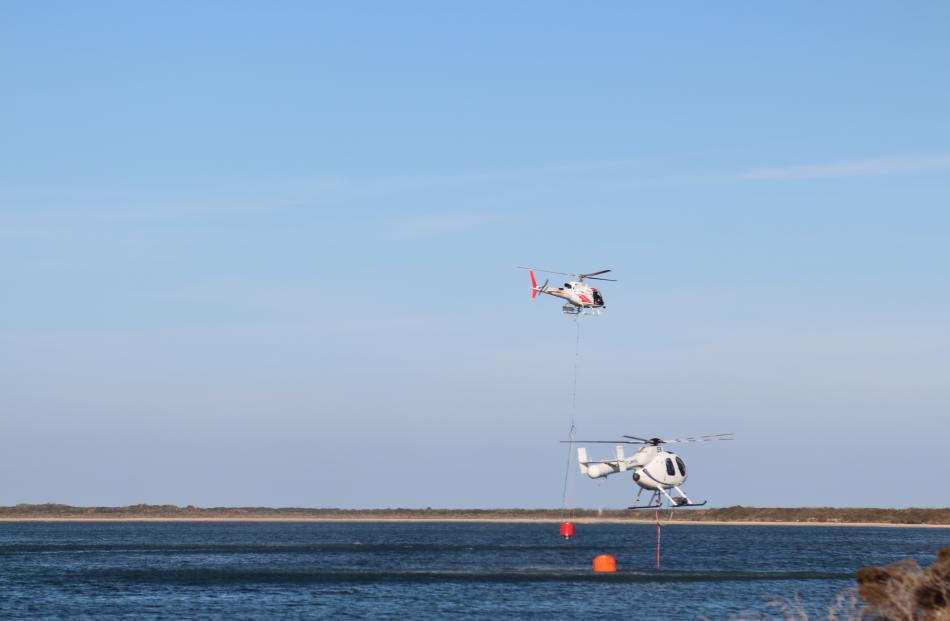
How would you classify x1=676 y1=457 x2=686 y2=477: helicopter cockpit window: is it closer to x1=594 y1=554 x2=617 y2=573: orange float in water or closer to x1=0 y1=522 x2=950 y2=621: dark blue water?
x1=0 y1=522 x2=950 y2=621: dark blue water

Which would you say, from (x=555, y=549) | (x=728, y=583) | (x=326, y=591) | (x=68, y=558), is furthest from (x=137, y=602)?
(x=555, y=549)

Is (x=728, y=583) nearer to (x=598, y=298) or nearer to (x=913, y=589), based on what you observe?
(x=598, y=298)

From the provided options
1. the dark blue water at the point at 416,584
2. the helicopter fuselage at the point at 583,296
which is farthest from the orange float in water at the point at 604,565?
the helicopter fuselage at the point at 583,296

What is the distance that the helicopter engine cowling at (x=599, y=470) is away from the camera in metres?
68.3

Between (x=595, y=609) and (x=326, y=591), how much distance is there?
633 inches

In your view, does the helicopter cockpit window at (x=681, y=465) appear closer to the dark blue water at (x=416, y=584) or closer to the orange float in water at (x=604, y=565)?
the dark blue water at (x=416, y=584)

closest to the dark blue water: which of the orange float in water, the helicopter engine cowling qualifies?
the orange float in water

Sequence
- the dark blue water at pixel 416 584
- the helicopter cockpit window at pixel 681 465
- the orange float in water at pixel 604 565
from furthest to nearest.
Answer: the orange float in water at pixel 604 565 < the helicopter cockpit window at pixel 681 465 < the dark blue water at pixel 416 584

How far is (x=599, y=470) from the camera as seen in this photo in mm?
69312

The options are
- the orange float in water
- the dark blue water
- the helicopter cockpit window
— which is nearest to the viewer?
the dark blue water

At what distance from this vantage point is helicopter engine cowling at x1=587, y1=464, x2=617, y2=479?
68312 millimetres

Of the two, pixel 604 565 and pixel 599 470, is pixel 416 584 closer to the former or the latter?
pixel 599 470

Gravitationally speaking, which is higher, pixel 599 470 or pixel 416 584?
pixel 599 470

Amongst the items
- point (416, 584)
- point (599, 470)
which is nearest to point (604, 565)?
point (599, 470)
